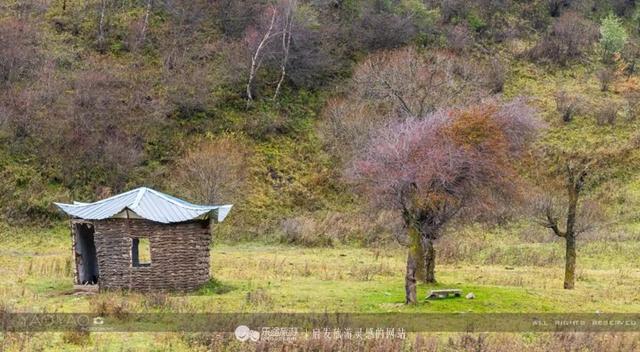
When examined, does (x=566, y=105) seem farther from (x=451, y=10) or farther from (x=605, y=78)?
(x=451, y=10)

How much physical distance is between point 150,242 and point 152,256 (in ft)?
1.56

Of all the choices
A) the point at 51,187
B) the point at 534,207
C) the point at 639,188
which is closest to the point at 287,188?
the point at 51,187

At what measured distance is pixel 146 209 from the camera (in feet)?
70.1

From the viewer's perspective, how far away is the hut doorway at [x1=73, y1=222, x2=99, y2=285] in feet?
73.9

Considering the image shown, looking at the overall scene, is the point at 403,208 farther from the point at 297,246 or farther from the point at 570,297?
the point at 297,246

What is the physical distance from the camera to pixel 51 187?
129ft

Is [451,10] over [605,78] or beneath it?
over

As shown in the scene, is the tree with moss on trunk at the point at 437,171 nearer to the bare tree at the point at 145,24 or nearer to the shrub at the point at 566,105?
the shrub at the point at 566,105

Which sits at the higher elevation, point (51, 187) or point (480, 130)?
point (480, 130)

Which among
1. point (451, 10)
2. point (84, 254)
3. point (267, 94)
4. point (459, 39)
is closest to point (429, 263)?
point (84, 254)

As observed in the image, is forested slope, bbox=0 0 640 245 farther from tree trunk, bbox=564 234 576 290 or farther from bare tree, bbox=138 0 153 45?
tree trunk, bbox=564 234 576 290

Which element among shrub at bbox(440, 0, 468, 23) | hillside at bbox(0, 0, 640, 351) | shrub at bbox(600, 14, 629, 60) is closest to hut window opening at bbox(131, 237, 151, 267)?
hillside at bbox(0, 0, 640, 351)

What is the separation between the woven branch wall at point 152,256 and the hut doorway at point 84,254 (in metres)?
1.24

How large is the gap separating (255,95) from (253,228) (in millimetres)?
14086
